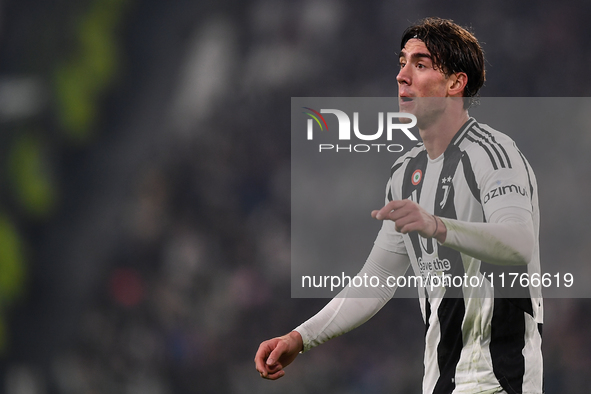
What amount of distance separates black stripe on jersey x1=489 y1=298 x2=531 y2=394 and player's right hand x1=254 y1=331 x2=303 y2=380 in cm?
44

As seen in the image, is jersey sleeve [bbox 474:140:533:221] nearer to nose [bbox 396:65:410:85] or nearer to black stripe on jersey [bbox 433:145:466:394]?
black stripe on jersey [bbox 433:145:466:394]

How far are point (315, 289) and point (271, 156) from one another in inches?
28.3

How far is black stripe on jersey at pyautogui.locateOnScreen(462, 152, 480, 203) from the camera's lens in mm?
1308

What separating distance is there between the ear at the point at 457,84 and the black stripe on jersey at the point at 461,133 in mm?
102

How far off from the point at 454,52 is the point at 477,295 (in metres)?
0.63

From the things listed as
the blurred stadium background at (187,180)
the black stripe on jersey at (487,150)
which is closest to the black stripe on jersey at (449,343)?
the black stripe on jersey at (487,150)

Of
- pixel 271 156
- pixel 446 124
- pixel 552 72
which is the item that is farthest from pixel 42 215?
pixel 552 72

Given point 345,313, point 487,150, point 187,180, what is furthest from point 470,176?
point 187,180

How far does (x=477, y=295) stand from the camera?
1.27 m

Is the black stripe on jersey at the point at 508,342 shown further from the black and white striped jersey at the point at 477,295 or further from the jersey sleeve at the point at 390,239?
the jersey sleeve at the point at 390,239

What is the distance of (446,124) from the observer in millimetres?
1466

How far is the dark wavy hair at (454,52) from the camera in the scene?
59.2 inches

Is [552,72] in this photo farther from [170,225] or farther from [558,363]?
[170,225]

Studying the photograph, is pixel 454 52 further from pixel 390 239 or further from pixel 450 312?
pixel 450 312
